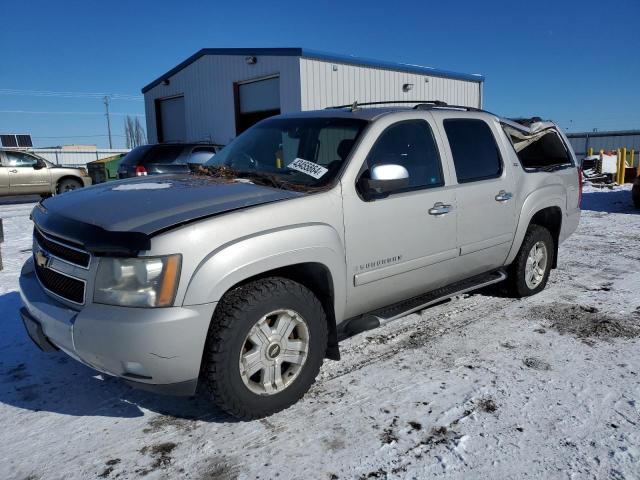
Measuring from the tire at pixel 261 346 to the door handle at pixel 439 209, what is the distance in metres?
1.20

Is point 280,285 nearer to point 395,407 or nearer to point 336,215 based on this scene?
point 336,215

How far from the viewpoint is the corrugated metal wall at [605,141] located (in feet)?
89.5

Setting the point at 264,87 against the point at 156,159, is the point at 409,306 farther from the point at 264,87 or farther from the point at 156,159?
the point at 264,87

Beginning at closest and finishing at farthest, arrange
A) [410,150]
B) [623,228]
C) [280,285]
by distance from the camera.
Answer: [280,285] < [410,150] < [623,228]

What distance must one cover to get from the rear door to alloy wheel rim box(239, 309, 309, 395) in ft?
5.50

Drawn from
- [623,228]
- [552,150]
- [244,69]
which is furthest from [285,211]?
[244,69]

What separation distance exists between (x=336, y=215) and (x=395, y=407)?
Answer: 121cm

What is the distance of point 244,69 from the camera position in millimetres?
17969

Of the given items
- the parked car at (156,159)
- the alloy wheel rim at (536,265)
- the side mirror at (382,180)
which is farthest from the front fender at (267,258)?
the parked car at (156,159)

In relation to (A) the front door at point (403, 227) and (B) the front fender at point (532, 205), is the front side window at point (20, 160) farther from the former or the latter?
(B) the front fender at point (532, 205)

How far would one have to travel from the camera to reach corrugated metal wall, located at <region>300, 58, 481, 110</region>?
16016 mm

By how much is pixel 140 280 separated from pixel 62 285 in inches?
24.9

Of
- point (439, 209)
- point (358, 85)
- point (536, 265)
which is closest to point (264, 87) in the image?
point (358, 85)

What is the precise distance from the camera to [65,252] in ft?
9.23
